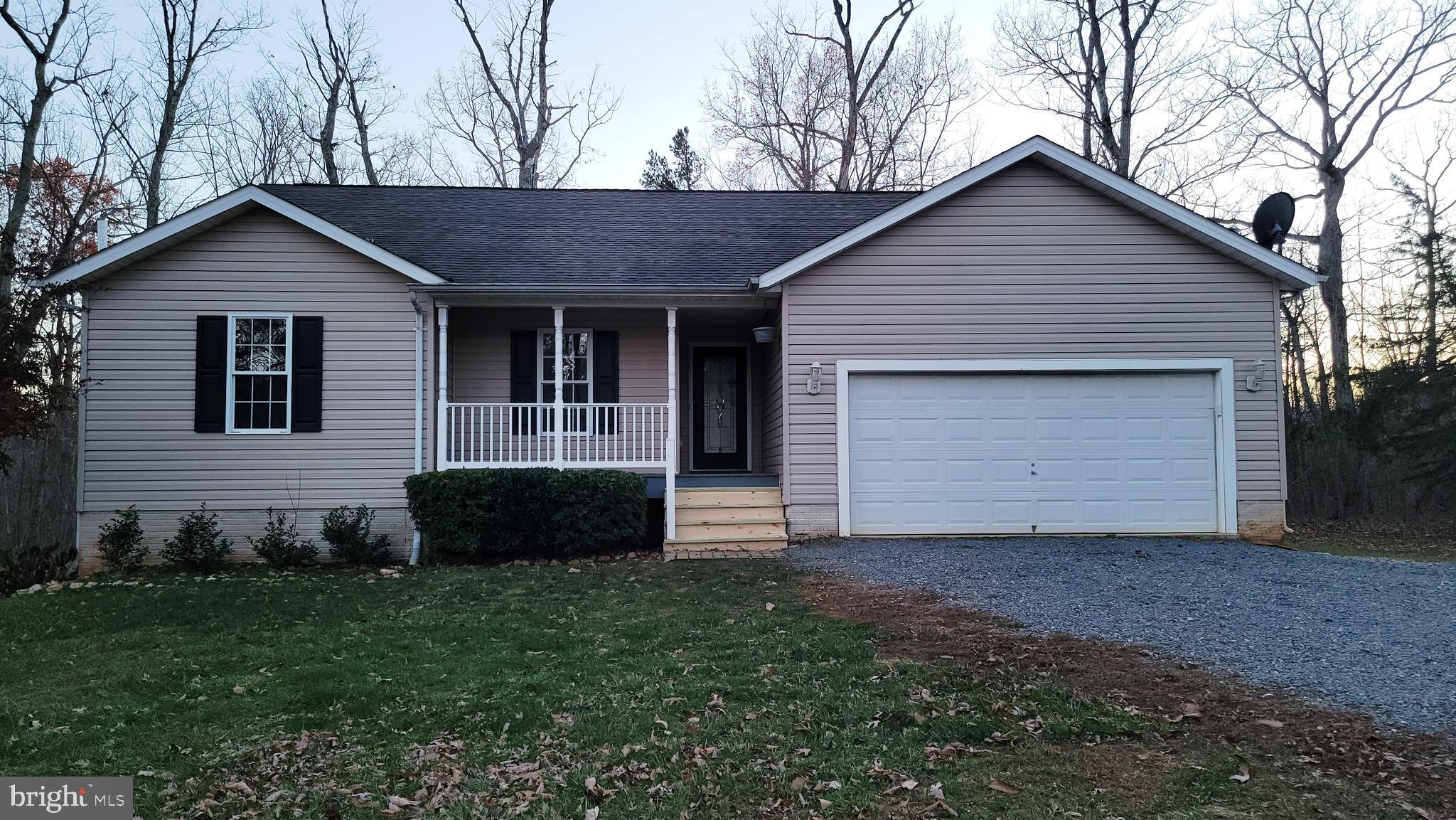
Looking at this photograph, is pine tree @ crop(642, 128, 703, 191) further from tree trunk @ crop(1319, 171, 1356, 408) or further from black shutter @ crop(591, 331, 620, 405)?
black shutter @ crop(591, 331, 620, 405)

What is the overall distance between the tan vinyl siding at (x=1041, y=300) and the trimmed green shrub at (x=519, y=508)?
2543 mm

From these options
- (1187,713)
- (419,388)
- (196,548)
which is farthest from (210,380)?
(1187,713)

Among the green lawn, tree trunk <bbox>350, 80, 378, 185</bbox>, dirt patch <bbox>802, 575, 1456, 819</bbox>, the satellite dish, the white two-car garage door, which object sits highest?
tree trunk <bbox>350, 80, 378, 185</bbox>

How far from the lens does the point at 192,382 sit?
1019 cm

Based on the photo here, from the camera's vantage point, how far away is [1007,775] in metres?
3.44

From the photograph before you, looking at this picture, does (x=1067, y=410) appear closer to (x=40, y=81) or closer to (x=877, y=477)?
(x=877, y=477)

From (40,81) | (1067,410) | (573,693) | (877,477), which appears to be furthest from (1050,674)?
(40,81)

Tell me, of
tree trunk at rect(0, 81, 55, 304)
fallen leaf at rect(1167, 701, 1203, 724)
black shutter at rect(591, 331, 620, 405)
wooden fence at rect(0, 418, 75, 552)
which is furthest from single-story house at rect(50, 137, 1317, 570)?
tree trunk at rect(0, 81, 55, 304)

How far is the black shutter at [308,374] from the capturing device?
1029 centimetres

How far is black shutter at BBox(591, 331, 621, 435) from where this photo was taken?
1166 cm

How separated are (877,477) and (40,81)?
1777 centimetres

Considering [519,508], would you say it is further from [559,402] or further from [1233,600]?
[1233,600]

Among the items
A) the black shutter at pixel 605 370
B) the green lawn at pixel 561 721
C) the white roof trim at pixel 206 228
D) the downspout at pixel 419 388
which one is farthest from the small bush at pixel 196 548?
the black shutter at pixel 605 370

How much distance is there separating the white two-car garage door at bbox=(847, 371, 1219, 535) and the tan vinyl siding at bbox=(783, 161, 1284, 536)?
1.21 feet
